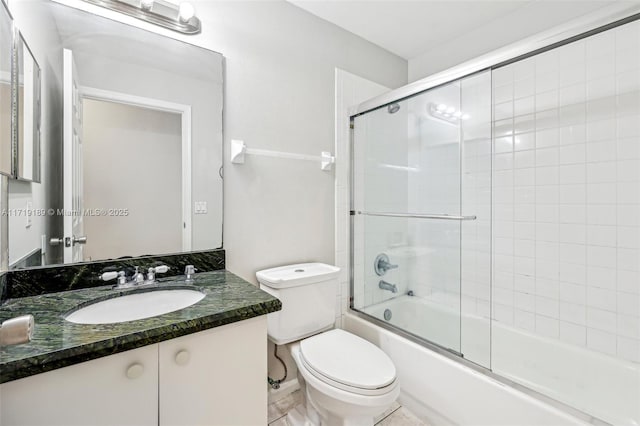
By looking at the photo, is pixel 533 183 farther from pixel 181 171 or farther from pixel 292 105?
pixel 181 171

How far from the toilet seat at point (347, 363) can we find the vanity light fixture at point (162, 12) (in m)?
1.62

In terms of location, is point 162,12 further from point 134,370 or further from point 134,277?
point 134,370

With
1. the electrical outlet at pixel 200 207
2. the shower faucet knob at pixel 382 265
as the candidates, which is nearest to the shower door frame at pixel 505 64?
the shower faucet knob at pixel 382 265

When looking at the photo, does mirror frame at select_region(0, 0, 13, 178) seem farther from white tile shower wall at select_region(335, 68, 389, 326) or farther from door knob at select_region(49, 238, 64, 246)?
white tile shower wall at select_region(335, 68, 389, 326)

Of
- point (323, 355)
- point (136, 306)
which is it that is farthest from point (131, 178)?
point (323, 355)

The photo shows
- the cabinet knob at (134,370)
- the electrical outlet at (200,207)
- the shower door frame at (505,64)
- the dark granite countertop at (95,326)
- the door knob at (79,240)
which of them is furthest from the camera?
the electrical outlet at (200,207)

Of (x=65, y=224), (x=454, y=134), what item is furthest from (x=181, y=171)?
(x=454, y=134)

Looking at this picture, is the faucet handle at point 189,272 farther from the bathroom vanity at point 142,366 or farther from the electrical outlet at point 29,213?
the electrical outlet at point 29,213

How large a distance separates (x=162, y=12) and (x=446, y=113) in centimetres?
156

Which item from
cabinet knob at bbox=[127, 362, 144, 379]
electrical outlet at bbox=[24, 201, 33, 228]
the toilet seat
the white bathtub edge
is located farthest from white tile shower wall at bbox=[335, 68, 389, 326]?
electrical outlet at bbox=[24, 201, 33, 228]

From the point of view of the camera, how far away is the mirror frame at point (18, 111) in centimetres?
98

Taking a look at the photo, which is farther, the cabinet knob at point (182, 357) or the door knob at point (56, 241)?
the door knob at point (56, 241)

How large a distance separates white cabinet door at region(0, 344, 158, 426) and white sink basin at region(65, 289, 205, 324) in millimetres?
253

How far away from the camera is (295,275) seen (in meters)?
1.59
